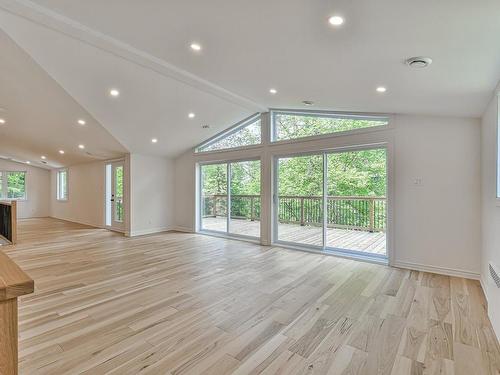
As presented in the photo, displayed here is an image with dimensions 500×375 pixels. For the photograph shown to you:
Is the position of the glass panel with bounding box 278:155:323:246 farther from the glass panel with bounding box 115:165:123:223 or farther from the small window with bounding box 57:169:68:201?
the small window with bounding box 57:169:68:201

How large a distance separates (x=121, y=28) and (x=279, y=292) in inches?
128

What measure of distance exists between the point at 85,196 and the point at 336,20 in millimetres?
9606

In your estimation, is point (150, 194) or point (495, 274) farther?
point (150, 194)

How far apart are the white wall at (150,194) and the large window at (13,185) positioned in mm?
7544

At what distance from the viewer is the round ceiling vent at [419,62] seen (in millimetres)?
2289

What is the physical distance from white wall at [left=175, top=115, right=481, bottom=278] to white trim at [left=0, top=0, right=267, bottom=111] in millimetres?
2959

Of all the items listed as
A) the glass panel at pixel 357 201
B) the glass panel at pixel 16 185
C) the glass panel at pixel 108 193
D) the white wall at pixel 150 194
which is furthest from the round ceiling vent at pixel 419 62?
the glass panel at pixel 16 185

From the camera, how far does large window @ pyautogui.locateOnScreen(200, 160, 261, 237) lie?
20.2 ft

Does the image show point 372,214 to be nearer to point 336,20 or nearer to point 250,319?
point 250,319

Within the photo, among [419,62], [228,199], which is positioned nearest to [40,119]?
[228,199]

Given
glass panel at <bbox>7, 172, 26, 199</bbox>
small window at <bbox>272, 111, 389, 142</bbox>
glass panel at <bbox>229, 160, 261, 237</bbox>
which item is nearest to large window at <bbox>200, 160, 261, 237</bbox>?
glass panel at <bbox>229, 160, 261, 237</bbox>

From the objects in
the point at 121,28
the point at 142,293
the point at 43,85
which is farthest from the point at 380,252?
the point at 43,85

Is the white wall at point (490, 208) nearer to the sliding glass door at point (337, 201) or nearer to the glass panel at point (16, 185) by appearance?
the sliding glass door at point (337, 201)

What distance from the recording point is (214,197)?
23.2 feet
